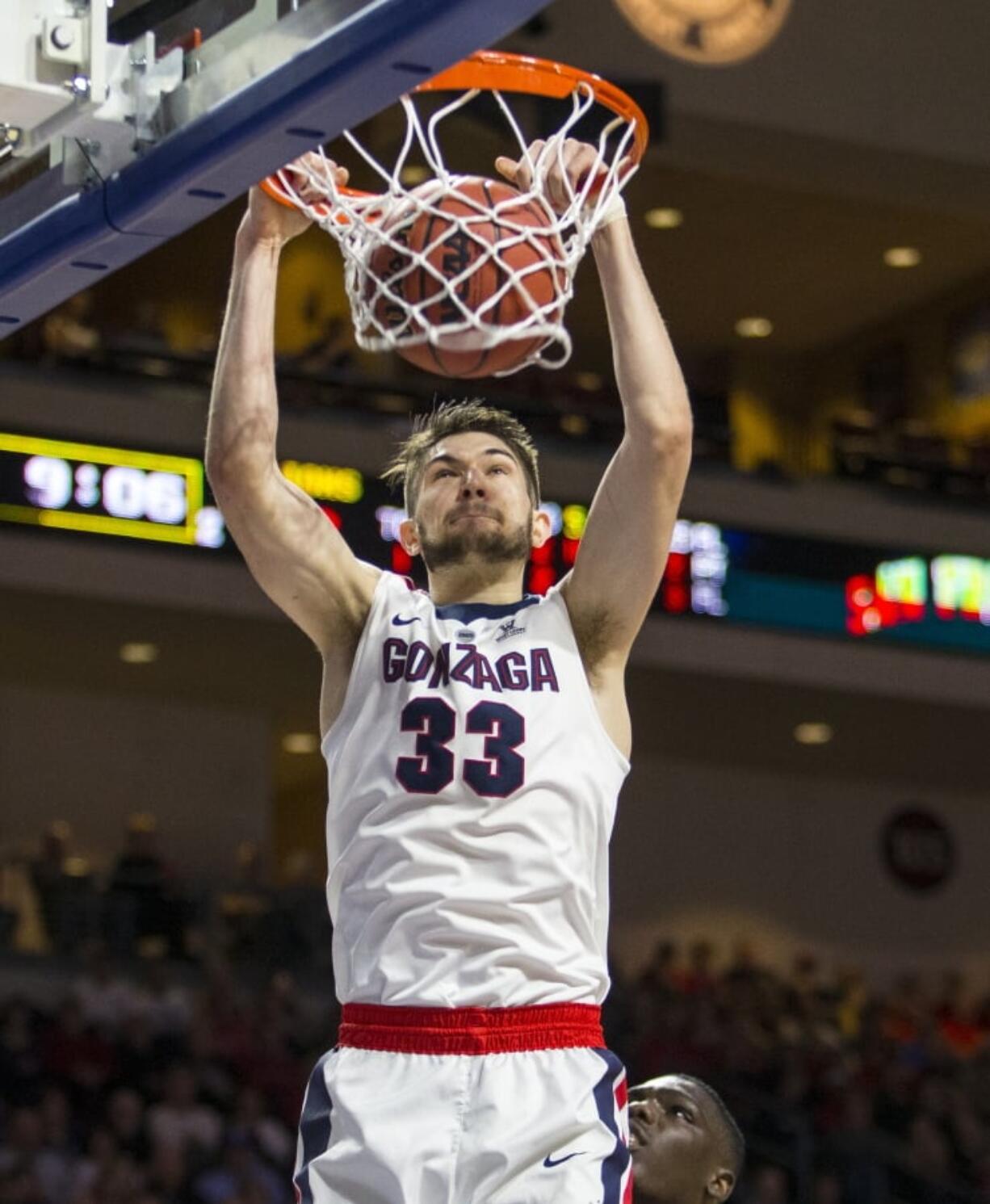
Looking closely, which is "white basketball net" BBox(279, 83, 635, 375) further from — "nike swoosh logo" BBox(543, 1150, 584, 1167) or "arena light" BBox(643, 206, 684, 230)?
"arena light" BBox(643, 206, 684, 230)

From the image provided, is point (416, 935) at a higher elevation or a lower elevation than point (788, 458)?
lower

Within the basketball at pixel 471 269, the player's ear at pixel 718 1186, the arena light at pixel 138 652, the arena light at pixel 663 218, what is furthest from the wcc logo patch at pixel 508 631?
the arena light at pixel 663 218

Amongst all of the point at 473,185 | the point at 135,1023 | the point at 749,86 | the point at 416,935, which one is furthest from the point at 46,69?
the point at 749,86

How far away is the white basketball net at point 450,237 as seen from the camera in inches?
168

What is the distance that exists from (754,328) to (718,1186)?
58.1 ft

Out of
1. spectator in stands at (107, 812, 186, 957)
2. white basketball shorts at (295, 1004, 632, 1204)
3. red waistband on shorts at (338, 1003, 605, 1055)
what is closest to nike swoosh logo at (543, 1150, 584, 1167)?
white basketball shorts at (295, 1004, 632, 1204)

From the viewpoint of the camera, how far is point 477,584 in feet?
14.9

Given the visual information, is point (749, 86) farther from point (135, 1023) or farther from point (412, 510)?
point (412, 510)

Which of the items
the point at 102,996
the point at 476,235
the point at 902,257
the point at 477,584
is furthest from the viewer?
the point at 902,257

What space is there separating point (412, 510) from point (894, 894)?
17911mm


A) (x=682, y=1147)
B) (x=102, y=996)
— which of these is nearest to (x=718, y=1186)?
(x=682, y=1147)

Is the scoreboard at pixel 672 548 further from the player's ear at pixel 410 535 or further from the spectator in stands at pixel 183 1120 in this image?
the player's ear at pixel 410 535

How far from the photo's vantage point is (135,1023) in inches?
516

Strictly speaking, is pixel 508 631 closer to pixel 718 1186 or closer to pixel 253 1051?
pixel 718 1186
